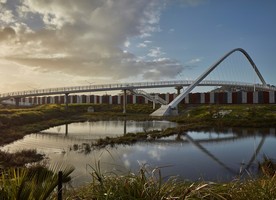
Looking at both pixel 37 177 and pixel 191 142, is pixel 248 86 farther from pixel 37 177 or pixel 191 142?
pixel 37 177

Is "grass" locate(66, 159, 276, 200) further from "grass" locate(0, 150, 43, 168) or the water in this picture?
"grass" locate(0, 150, 43, 168)

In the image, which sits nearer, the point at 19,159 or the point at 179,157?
the point at 19,159

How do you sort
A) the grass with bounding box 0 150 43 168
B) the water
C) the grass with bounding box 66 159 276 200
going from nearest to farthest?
the grass with bounding box 66 159 276 200 → the water → the grass with bounding box 0 150 43 168

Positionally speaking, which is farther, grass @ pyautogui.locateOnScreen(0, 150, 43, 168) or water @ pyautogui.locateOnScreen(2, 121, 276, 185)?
grass @ pyautogui.locateOnScreen(0, 150, 43, 168)

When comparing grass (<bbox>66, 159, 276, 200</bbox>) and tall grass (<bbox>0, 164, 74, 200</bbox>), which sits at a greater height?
tall grass (<bbox>0, 164, 74, 200</bbox>)

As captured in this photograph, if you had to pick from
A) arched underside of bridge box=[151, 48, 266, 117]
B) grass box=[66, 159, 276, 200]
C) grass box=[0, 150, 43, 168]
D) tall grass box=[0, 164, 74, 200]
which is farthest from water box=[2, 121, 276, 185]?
arched underside of bridge box=[151, 48, 266, 117]

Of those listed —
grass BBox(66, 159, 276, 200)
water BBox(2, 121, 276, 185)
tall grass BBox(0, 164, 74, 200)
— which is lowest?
water BBox(2, 121, 276, 185)

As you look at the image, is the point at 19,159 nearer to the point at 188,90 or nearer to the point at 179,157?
the point at 179,157

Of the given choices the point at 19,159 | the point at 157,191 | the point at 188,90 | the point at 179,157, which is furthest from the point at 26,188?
the point at 188,90

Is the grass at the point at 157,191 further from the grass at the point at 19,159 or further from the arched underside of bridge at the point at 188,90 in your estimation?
the arched underside of bridge at the point at 188,90

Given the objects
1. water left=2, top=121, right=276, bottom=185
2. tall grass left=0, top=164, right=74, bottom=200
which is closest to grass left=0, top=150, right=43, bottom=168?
water left=2, top=121, right=276, bottom=185

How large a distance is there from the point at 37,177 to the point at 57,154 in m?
14.1

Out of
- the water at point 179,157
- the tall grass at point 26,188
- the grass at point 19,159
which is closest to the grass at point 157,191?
the tall grass at point 26,188

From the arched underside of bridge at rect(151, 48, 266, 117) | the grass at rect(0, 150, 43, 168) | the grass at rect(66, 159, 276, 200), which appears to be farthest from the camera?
the arched underside of bridge at rect(151, 48, 266, 117)
